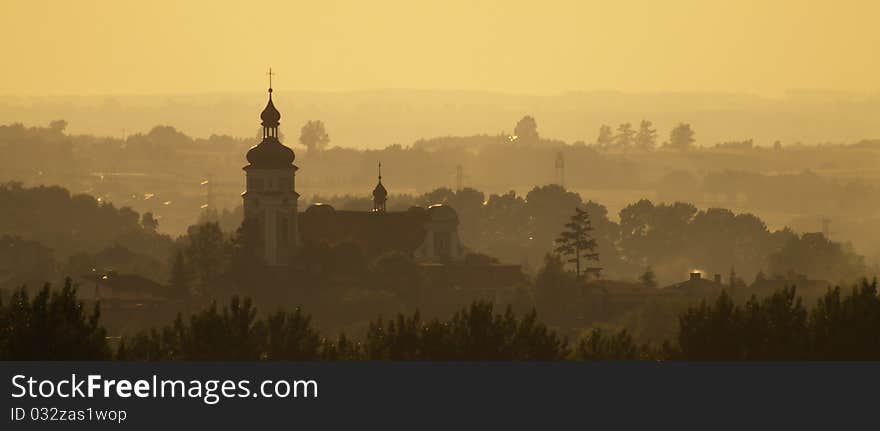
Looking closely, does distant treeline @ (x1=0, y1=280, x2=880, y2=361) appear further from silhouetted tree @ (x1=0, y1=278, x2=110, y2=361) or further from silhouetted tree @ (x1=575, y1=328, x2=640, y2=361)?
silhouetted tree @ (x1=0, y1=278, x2=110, y2=361)

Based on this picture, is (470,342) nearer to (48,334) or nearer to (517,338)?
(517,338)

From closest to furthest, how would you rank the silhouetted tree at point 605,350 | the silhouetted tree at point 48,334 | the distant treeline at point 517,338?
the silhouetted tree at point 48,334, the distant treeline at point 517,338, the silhouetted tree at point 605,350

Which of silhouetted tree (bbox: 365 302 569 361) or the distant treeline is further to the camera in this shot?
silhouetted tree (bbox: 365 302 569 361)

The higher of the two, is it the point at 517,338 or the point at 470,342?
the point at 517,338

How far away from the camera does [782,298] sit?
159750 millimetres

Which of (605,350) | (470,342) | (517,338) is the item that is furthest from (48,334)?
(605,350)

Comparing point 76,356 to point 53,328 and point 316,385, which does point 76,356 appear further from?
point 316,385

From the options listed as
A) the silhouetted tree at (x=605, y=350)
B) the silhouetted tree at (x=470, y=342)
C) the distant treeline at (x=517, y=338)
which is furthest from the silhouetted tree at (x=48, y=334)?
the silhouetted tree at (x=605, y=350)

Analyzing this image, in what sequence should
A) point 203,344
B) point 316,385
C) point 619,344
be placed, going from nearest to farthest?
point 316,385, point 203,344, point 619,344

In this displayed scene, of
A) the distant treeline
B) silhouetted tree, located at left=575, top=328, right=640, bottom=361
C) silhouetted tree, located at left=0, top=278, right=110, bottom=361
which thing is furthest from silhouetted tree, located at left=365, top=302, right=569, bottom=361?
A: silhouetted tree, located at left=0, top=278, right=110, bottom=361

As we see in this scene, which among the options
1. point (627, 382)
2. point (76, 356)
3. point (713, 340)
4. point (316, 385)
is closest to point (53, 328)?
point (76, 356)

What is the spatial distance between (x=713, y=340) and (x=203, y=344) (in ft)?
74.6

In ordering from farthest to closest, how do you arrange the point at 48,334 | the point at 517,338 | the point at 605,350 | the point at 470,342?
the point at 605,350, the point at 517,338, the point at 470,342, the point at 48,334

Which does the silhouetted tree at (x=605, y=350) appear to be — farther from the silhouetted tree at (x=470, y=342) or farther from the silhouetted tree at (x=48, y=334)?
the silhouetted tree at (x=48, y=334)
